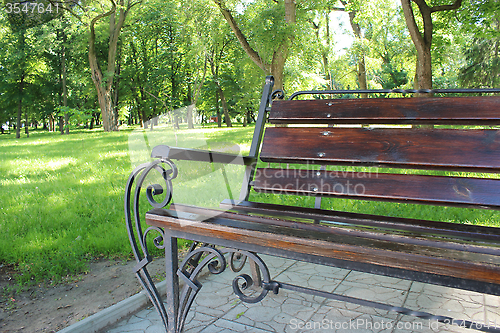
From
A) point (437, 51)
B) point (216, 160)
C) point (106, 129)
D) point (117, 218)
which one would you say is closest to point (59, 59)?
point (106, 129)

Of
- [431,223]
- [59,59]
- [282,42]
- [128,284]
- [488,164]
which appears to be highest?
[59,59]

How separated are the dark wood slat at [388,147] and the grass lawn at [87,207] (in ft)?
1.41

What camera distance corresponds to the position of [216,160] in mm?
2162

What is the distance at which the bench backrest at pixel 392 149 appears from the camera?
6.44 ft

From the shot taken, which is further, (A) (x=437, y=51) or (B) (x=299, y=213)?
(A) (x=437, y=51)

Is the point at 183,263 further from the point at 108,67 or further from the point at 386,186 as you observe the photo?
the point at 108,67

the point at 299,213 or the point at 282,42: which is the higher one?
the point at 282,42

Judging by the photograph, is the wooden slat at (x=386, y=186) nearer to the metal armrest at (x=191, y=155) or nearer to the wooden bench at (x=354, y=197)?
the wooden bench at (x=354, y=197)

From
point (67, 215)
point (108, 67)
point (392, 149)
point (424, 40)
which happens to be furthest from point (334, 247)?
point (108, 67)

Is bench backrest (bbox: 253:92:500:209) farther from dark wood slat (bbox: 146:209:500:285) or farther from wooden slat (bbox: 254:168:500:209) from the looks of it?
dark wood slat (bbox: 146:209:500:285)

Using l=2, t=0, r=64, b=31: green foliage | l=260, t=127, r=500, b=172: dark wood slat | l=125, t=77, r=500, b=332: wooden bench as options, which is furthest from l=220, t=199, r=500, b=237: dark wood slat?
l=2, t=0, r=64, b=31: green foliage

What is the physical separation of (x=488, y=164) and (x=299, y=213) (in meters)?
1.01

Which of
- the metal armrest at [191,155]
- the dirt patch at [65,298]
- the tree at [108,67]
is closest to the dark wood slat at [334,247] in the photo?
the metal armrest at [191,155]

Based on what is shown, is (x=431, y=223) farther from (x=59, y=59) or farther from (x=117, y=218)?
(x=59, y=59)
